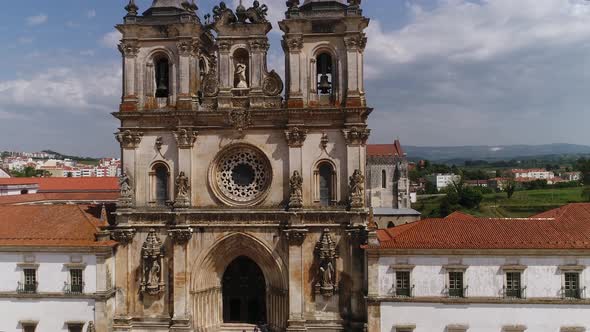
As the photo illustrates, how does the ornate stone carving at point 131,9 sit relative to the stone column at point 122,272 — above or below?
above

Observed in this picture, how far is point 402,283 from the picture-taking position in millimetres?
31172

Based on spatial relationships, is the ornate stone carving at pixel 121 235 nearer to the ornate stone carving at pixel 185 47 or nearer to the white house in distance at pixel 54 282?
the white house in distance at pixel 54 282

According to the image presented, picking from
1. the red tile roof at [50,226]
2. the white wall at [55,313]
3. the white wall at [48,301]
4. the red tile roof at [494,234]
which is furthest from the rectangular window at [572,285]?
the white wall at [55,313]

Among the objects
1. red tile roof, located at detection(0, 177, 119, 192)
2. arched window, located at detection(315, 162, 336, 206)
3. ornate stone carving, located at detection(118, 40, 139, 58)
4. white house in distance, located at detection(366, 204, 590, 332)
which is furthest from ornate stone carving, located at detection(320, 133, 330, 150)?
red tile roof, located at detection(0, 177, 119, 192)

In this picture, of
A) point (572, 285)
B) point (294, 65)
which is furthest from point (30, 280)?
point (572, 285)

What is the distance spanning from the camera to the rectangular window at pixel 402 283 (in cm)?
3108

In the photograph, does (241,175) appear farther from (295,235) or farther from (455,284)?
(455,284)

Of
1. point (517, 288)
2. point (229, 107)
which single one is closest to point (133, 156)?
point (229, 107)

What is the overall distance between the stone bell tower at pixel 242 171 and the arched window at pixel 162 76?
287 millimetres

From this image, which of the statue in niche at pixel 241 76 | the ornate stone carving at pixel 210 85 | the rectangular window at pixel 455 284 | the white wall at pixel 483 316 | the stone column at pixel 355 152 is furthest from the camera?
the ornate stone carving at pixel 210 85

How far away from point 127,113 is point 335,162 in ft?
40.9

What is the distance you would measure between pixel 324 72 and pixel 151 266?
49.1ft

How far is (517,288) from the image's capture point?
99.8ft

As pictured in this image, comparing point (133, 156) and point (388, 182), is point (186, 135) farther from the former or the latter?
point (388, 182)
